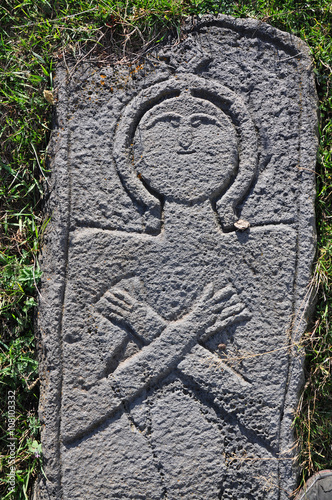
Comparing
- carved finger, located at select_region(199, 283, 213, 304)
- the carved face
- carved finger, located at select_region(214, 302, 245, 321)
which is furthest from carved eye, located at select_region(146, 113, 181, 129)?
carved finger, located at select_region(214, 302, 245, 321)

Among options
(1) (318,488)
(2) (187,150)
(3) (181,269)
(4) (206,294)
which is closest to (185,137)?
(2) (187,150)

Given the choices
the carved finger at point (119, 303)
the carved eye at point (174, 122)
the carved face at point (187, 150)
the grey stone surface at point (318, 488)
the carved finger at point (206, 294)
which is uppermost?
the carved eye at point (174, 122)

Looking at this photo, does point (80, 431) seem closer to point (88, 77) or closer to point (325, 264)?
point (325, 264)

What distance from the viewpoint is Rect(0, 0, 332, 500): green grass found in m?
2.38

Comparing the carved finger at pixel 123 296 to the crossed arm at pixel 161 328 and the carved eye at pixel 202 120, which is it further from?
the carved eye at pixel 202 120

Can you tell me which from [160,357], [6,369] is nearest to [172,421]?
Answer: [160,357]

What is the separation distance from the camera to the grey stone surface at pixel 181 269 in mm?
2141

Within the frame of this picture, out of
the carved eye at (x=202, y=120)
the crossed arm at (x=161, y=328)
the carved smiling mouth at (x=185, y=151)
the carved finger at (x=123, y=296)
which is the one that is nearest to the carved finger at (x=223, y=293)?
the crossed arm at (x=161, y=328)

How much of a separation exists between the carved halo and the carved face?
0.13ft

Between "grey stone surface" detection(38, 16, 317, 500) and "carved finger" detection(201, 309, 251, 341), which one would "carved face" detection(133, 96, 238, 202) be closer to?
"grey stone surface" detection(38, 16, 317, 500)

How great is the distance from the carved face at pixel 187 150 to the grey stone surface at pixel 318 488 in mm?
1544

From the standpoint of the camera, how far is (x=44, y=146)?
2.55 metres

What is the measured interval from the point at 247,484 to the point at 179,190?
1462 mm

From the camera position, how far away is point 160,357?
2160mm
